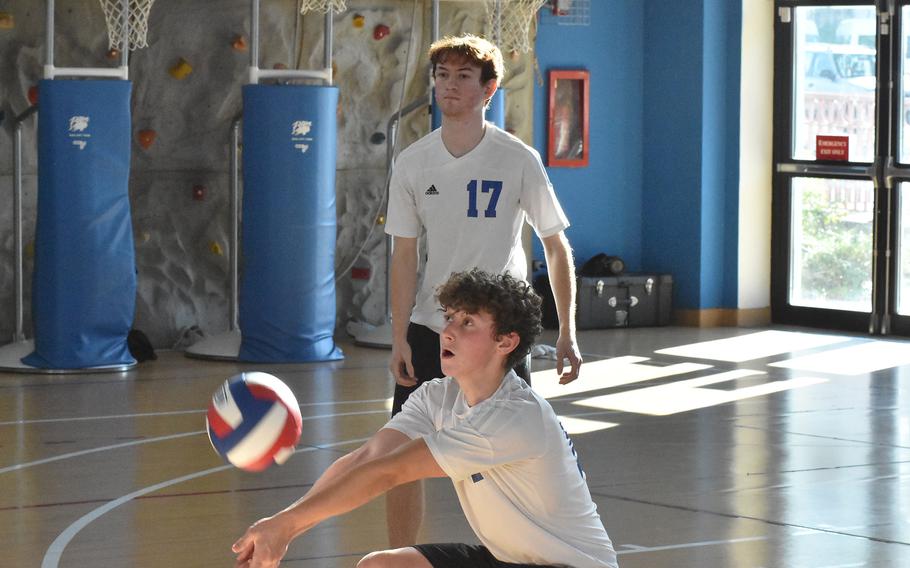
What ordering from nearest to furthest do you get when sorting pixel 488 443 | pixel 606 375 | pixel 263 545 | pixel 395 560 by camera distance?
pixel 263 545 → pixel 488 443 → pixel 395 560 → pixel 606 375

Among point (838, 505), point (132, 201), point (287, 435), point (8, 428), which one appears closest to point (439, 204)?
point (287, 435)

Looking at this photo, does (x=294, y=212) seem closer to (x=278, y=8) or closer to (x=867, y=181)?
(x=278, y=8)

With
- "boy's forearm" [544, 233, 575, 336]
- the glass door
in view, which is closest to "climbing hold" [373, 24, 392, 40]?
the glass door

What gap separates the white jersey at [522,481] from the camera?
3350 mm

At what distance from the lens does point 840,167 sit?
12648mm

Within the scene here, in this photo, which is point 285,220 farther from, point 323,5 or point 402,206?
point 402,206

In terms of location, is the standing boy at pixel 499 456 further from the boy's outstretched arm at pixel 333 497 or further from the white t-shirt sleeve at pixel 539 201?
the white t-shirt sleeve at pixel 539 201

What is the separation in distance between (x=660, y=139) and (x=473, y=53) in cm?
877

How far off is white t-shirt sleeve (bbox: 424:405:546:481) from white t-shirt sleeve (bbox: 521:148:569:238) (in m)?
1.56

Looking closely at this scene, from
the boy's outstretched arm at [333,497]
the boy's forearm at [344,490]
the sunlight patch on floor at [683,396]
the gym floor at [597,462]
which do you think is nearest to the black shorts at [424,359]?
the gym floor at [597,462]

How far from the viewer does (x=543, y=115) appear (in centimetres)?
1285

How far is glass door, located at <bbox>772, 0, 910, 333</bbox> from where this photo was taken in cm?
1227

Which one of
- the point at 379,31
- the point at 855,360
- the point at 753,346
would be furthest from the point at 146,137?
the point at 855,360

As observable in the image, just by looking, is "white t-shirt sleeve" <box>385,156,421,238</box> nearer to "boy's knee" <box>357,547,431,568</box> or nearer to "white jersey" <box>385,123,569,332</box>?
"white jersey" <box>385,123,569,332</box>
